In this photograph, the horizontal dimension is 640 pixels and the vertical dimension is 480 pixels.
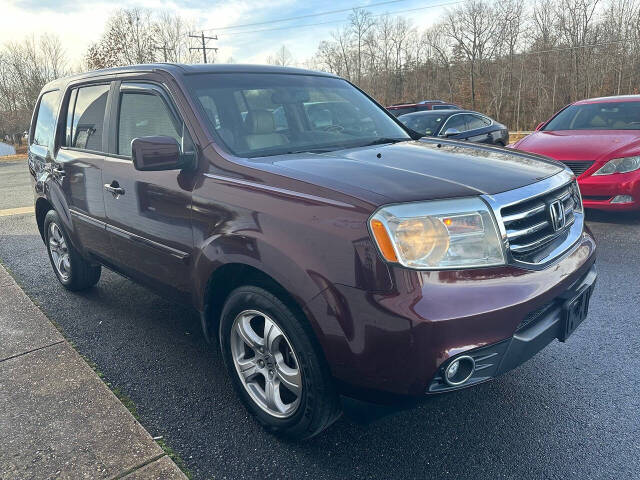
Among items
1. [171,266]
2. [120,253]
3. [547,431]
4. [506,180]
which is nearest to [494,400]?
[547,431]

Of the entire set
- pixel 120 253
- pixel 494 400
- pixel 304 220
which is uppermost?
pixel 304 220

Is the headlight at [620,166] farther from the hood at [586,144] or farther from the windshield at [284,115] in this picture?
the windshield at [284,115]

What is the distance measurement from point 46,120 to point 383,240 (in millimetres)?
3863

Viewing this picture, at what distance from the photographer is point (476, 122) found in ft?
37.0

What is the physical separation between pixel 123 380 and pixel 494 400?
2172 millimetres

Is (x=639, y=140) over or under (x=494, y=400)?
over

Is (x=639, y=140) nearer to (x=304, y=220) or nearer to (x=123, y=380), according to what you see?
(x=304, y=220)

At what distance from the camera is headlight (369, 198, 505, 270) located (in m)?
1.91

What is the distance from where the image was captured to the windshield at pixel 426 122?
33.6ft

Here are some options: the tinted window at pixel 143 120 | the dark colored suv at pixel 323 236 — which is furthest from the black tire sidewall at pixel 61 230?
the tinted window at pixel 143 120

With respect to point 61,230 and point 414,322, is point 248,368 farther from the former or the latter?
point 61,230

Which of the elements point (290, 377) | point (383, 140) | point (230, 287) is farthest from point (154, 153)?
point (383, 140)

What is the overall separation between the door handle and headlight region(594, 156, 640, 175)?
5323 mm

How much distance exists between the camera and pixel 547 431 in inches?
96.5
